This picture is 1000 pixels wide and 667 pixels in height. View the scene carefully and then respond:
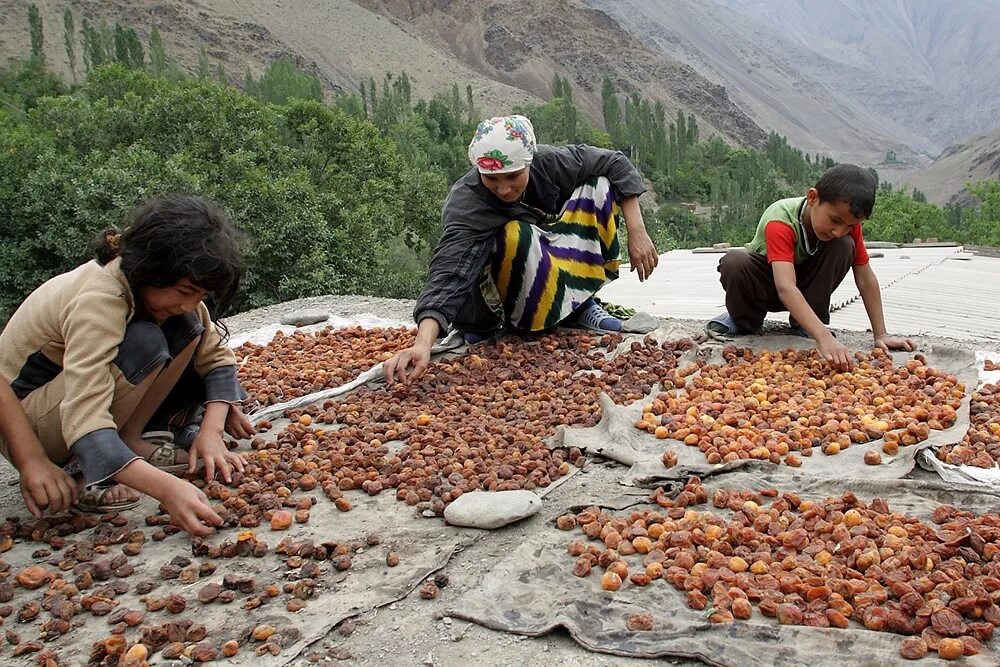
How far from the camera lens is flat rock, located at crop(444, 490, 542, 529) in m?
2.29

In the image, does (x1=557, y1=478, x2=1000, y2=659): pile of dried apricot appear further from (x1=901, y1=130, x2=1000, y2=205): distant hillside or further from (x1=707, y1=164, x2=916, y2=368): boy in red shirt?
(x1=901, y1=130, x2=1000, y2=205): distant hillside

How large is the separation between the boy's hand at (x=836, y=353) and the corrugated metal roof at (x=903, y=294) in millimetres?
1034

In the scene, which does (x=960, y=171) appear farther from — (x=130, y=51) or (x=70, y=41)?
(x=70, y=41)

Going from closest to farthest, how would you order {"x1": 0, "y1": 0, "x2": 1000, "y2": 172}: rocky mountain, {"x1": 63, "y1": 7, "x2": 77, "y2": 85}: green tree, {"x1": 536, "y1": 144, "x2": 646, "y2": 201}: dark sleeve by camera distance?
1. {"x1": 536, "y1": 144, "x2": 646, "y2": 201}: dark sleeve
2. {"x1": 63, "y1": 7, "x2": 77, "y2": 85}: green tree
3. {"x1": 0, "y1": 0, "x2": 1000, "y2": 172}: rocky mountain

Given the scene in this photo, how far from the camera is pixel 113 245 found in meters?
2.26

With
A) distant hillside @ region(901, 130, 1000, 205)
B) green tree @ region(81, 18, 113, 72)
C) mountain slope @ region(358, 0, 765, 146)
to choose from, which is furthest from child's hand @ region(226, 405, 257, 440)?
mountain slope @ region(358, 0, 765, 146)

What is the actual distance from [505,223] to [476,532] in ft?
6.09

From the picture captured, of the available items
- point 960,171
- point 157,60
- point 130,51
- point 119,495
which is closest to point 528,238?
point 119,495

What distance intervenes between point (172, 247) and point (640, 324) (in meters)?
2.52

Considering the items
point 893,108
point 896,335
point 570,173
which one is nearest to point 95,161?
point 570,173

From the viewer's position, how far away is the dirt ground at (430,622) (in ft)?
5.69

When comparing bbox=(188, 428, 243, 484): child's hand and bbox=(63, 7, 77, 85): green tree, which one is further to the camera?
bbox=(63, 7, 77, 85): green tree

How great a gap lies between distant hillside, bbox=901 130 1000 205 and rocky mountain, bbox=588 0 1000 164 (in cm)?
1407

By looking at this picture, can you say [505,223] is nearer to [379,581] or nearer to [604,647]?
[379,581]
